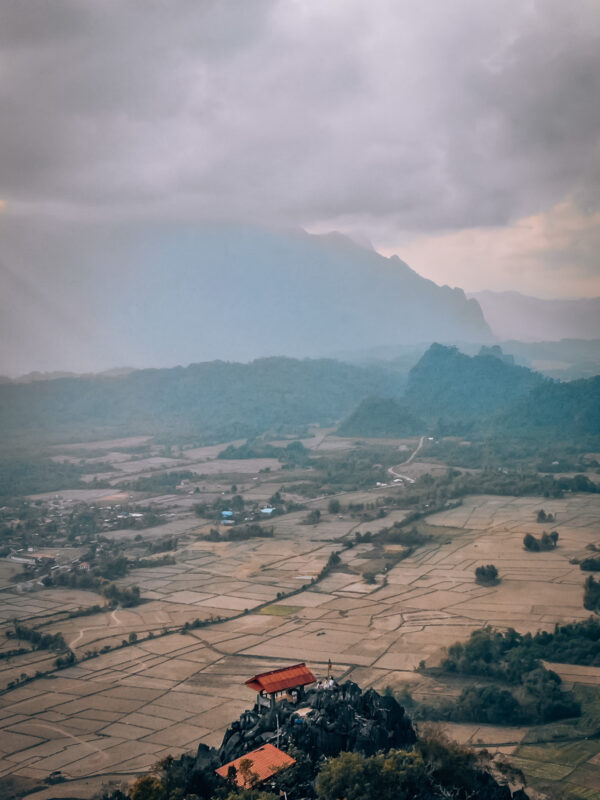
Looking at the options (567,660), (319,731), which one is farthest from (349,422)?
(319,731)

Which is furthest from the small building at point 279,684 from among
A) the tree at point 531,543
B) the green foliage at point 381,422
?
the green foliage at point 381,422

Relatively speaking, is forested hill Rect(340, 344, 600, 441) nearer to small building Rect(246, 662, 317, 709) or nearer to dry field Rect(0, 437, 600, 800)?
dry field Rect(0, 437, 600, 800)

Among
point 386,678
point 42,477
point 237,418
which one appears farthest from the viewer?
point 237,418

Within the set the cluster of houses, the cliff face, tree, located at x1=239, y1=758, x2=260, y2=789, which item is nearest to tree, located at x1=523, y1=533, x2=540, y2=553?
the cluster of houses

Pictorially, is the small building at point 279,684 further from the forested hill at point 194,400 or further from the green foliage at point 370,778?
the forested hill at point 194,400

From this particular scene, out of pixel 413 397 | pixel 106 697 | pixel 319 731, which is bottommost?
pixel 106 697

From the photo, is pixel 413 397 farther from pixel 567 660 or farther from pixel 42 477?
pixel 567 660
